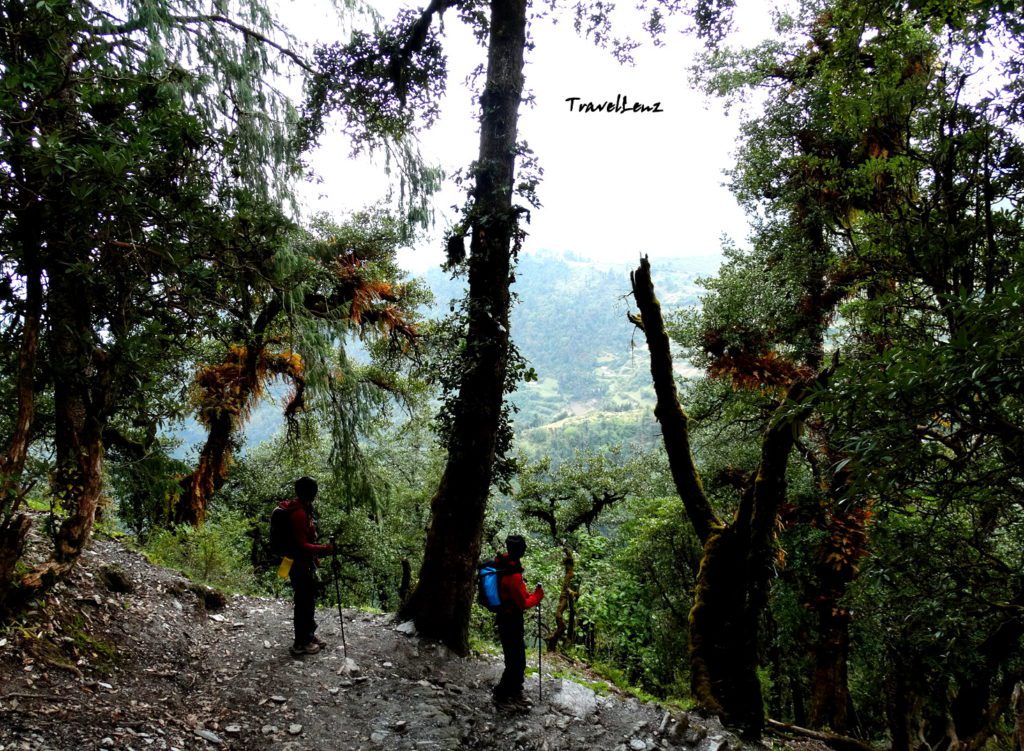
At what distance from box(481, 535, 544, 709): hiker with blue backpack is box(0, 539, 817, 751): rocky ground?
206 mm

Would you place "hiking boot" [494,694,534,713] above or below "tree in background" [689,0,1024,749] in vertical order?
below

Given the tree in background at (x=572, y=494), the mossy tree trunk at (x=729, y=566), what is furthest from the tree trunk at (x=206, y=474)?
the tree in background at (x=572, y=494)

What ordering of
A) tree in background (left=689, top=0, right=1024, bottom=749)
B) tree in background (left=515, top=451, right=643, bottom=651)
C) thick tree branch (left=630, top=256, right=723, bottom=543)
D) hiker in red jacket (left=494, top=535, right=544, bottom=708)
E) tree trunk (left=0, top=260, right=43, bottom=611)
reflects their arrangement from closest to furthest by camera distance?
tree in background (left=689, top=0, right=1024, bottom=749)
tree trunk (left=0, top=260, right=43, bottom=611)
hiker in red jacket (left=494, top=535, right=544, bottom=708)
thick tree branch (left=630, top=256, right=723, bottom=543)
tree in background (left=515, top=451, right=643, bottom=651)

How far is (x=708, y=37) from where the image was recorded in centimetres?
894

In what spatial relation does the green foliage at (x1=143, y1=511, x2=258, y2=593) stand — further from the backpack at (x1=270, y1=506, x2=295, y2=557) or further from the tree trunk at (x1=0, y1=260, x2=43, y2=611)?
the tree trunk at (x1=0, y1=260, x2=43, y2=611)

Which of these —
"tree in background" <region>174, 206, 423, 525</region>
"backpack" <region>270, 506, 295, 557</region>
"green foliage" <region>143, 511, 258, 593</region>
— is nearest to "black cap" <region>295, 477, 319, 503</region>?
→ "backpack" <region>270, 506, 295, 557</region>

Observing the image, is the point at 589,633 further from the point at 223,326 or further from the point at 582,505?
the point at 223,326

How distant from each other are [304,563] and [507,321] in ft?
11.7

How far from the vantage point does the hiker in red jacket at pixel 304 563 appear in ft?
18.0

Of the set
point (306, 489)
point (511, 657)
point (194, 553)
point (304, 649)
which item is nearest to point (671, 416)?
point (511, 657)

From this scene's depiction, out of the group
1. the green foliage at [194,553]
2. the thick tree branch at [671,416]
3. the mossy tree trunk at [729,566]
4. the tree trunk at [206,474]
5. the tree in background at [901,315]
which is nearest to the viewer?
the tree in background at [901,315]

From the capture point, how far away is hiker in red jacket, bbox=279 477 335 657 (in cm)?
548

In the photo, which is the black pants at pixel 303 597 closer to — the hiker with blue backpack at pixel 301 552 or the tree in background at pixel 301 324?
the hiker with blue backpack at pixel 301 552

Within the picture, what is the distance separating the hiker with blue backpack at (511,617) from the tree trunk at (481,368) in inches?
41.0
